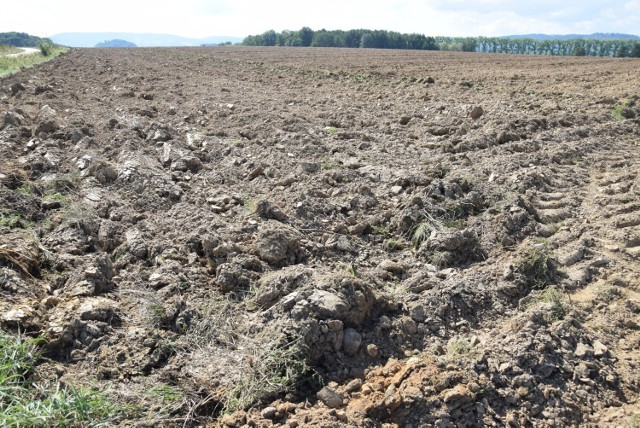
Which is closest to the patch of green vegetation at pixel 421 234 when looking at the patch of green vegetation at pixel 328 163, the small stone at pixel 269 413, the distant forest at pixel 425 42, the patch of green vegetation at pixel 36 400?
the patch of green vegetation at pixel 328 163

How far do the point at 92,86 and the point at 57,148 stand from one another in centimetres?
718

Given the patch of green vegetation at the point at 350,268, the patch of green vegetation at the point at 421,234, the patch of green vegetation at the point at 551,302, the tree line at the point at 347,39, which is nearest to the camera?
the patch of green vegetation at the point at 551,302

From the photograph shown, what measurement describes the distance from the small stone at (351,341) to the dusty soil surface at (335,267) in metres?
0.01

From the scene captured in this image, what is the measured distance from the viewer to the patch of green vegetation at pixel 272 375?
118 inches

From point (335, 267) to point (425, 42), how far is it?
225 ft

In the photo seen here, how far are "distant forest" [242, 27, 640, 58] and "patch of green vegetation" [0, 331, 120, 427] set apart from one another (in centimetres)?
6301

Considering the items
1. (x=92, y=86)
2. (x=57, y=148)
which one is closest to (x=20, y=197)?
(x=57, y=148)

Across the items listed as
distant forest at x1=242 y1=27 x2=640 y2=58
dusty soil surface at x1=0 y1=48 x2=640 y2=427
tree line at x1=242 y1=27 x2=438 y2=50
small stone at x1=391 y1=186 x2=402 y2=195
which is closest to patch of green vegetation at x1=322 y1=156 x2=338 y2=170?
dusty soil surface at x1=0 y1=48 x2=640 y2=427

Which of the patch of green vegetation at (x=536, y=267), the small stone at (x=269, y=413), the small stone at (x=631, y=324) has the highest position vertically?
the patch of green vegetation at (x=536, y=267)

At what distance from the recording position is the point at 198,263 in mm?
4543

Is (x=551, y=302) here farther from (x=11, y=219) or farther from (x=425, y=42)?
(x=425, y=42)

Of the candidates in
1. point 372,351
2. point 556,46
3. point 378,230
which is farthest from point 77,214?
point 556,46

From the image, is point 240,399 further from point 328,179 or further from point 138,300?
point 328,179

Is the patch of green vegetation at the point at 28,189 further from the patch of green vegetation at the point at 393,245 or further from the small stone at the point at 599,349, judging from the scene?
the small stone at the point at 599,349
